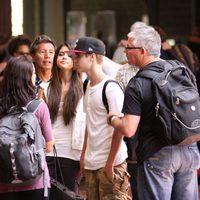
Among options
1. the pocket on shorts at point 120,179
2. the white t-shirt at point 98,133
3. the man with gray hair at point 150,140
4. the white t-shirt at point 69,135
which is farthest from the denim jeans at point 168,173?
the white t-shirt at point 69,135

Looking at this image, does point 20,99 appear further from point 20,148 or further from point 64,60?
point 64,60

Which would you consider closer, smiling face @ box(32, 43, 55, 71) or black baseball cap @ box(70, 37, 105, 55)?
black baseball cap @ box(70, 37, 105, 55)

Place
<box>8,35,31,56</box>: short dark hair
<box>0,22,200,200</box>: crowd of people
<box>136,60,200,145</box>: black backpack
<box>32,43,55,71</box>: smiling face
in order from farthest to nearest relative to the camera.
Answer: <box>8,35,31,56</box>: short dark hair, <box>32,43,55,71</box>: smiling face, <box>0,22,200,200</box>: crowd of people, <box>136,60,200,145</box>: black backpack

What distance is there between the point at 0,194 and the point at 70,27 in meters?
11.3

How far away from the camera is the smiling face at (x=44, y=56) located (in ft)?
23.0

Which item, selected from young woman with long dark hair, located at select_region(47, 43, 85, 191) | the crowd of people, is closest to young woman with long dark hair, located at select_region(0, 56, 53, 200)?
the crowd of people

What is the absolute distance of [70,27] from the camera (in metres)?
16.6

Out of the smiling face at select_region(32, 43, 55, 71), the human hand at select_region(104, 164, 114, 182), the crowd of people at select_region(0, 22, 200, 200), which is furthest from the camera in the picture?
the smiling face at select_region(32, 43, 55, 71)

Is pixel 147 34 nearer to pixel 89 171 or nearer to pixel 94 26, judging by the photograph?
pixel 89 171

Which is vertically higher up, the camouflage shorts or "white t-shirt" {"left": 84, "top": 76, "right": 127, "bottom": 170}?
"white t-shirt" {"left": 84, "top": 76, "right": 127, "bottom": 170}

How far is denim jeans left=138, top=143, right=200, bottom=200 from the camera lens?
534cm

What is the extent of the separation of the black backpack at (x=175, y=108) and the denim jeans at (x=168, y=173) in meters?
0.12

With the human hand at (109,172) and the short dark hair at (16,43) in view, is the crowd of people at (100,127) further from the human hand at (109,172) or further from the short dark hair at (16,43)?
the short dark hair at (16,43)

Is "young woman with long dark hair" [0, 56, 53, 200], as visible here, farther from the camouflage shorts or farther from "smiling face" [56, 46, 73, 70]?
"smiling face" [56, 46, 73, 70]
